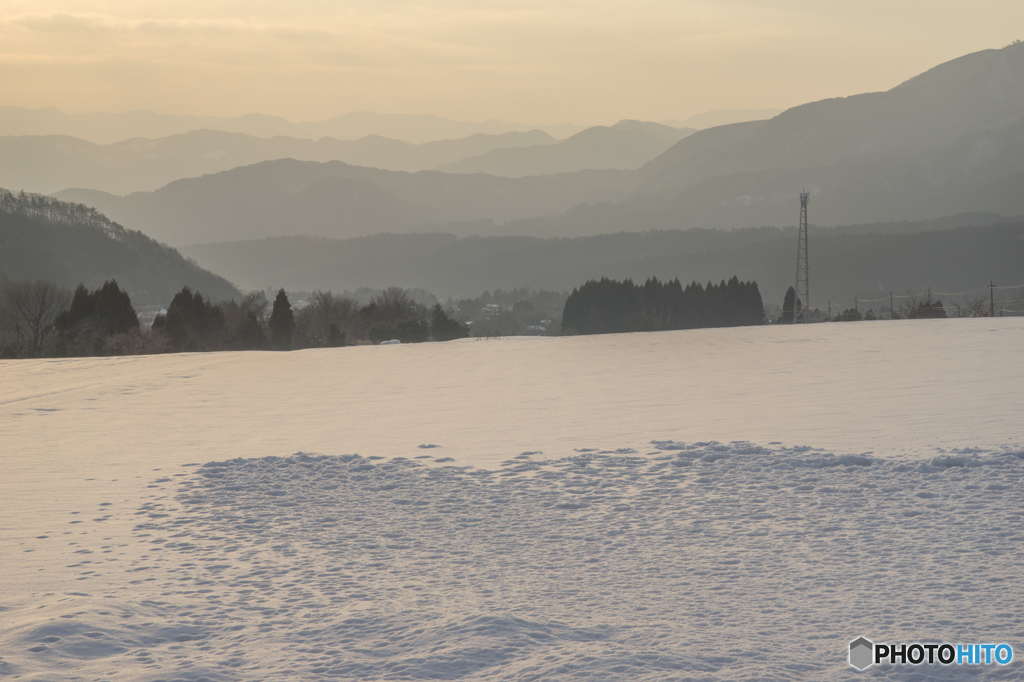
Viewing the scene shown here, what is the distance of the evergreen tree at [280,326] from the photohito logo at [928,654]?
6106 cm

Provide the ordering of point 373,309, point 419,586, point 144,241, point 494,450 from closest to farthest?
point 419,586, point 494,450, point 373,309, point 144,241

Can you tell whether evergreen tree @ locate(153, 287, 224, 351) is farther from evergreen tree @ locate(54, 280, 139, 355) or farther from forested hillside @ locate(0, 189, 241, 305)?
forested hillside @ locate(0, 189, 241, 305)

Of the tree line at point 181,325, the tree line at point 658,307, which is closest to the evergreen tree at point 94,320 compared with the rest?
the tree line at point 181,325

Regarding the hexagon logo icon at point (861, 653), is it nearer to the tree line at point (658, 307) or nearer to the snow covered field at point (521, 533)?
the snow covered field at point (521, 533)

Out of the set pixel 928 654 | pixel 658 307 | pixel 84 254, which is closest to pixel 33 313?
pixel 928 654

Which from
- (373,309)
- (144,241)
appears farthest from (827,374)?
(144,241)

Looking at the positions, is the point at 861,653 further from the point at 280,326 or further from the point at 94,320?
the point at 280,326

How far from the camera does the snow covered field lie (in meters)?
4.04

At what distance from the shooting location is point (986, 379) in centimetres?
1198

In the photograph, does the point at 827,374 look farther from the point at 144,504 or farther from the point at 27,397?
the point at 27,397

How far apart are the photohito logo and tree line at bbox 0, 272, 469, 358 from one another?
42.0 meters

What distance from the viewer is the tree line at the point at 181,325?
47000 millimetres

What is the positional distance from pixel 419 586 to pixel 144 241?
168m

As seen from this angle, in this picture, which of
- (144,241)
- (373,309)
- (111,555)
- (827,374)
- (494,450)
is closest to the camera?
(111,555)
